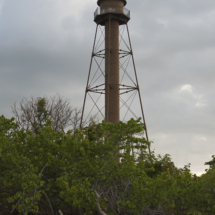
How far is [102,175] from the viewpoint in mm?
9289

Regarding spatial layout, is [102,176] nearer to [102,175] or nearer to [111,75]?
[102,175]

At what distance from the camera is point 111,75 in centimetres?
2520

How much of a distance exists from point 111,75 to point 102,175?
16.5 meters

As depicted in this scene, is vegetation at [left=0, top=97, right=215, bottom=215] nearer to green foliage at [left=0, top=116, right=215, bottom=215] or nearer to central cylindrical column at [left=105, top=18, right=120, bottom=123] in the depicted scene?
green foliage at [left=0, top=116, right=215, bottom=215]

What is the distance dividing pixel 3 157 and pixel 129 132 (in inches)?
145

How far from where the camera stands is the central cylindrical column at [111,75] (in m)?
24.8

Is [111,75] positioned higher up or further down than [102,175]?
higher up

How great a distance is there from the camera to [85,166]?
943cm

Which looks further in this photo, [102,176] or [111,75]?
[111,75]

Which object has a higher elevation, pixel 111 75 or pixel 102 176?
pixel 111 75

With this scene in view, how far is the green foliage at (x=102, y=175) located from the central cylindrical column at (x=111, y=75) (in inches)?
571

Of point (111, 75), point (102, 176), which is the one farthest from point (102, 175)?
point (111, 75)

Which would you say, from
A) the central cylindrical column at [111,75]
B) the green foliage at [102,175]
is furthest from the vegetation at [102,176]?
the central cylindrical column at [111,75]

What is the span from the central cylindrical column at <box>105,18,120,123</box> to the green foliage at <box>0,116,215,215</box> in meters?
14.5
